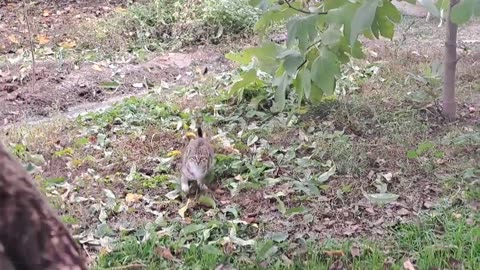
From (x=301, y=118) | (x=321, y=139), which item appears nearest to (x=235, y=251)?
(x=321, y=139)

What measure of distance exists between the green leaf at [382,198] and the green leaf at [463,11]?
110 cm

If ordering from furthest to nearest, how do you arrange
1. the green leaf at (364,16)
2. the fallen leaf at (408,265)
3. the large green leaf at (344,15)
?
1. the large green leaf at (344,15)
2. the green leaf at (364,16)
3. the fallen leaf at (408,265)

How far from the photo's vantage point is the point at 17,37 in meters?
8.86

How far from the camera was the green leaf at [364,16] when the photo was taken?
12.2 feet

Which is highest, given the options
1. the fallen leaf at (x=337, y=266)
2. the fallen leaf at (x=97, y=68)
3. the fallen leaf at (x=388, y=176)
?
the fallen leaf at (x=337, y=266)

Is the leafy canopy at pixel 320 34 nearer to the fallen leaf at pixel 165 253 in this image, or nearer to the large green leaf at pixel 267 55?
the large green leaf at pixel 267 55

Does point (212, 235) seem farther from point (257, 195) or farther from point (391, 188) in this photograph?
point (391, 188)

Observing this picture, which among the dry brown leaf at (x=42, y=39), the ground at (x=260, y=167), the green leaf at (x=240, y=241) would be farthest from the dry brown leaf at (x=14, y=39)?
the green leaf at (x=240, y=241)

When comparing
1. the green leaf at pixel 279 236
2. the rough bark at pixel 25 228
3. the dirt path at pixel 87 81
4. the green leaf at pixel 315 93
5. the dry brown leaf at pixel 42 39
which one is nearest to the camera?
the rough bark at pixel 25 228

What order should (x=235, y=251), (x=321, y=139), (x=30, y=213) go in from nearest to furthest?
1. (x=30, y=213)
2. (x=235, y=251)
3. (x=321, y=139)

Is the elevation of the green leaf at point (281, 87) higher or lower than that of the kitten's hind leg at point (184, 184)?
higher

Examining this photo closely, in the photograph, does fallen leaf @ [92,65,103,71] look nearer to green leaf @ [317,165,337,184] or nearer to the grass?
green leaf @ [317,165,337,184]

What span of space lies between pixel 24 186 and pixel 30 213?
66mm

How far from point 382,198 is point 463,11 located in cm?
119
